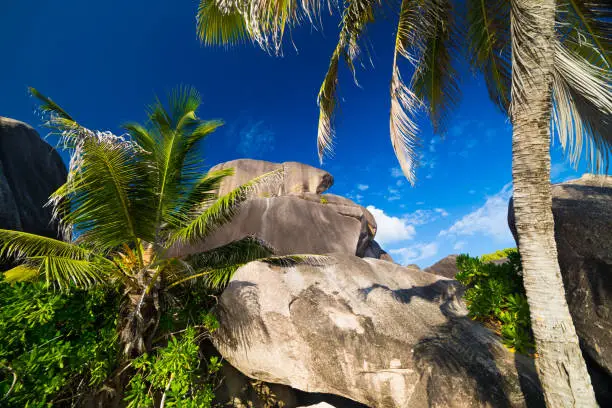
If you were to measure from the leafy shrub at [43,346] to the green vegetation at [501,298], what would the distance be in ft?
19.8

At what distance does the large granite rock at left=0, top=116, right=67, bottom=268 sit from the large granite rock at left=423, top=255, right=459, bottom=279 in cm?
1881

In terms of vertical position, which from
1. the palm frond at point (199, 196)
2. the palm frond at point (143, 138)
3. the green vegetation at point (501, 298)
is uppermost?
the palm frond at point (143, 138)

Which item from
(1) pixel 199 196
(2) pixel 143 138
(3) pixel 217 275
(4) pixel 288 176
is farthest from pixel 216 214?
(4) pixel 288 176

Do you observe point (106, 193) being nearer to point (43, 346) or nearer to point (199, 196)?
point (199, 196)

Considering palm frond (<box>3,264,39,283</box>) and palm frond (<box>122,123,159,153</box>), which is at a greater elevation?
palm frond (<box>122,123,159,153</box>)

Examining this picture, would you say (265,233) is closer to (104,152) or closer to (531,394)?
(104,152)

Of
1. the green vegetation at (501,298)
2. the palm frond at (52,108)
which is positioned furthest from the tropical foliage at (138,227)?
the green vegetation at (501,298)

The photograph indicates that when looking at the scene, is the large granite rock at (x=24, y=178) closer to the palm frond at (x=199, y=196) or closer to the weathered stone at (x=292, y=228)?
the weathered stone at (x=292, y=228)

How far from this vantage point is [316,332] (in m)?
4.71

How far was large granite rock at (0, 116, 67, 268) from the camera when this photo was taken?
899 cm

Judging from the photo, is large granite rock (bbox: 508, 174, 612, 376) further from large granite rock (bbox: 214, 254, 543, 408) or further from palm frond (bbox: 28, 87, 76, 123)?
palm frond (bbox: 28, 87, 76, 123)

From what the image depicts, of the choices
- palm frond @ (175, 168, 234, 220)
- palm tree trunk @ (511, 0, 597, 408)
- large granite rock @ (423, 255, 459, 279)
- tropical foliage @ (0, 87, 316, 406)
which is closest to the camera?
palm tree trunk @ (511, 0, 597, 408)

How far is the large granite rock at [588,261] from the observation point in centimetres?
386

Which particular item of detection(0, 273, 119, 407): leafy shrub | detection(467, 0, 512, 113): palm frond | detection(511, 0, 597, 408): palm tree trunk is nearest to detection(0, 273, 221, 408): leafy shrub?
detection(0, 273, 119, 407): leafy shrub
